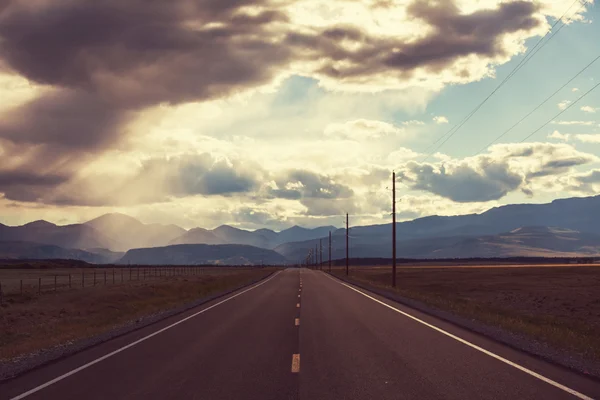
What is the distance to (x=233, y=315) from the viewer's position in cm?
2239

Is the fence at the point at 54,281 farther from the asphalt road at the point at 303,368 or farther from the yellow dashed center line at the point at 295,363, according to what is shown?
the yellow dashed center line at the point at 295,363

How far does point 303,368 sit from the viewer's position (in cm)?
1088

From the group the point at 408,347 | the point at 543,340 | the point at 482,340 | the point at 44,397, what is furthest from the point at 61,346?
the point at 543,340

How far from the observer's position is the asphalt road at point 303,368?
8.86 m

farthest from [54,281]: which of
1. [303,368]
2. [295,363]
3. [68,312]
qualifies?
[303,368]

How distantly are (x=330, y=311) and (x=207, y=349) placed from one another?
10.8 meters

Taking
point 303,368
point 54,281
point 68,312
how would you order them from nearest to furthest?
point 303,368 < point 68,312 < point 54,281

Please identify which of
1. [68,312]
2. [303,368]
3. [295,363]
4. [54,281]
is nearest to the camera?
[303,368]

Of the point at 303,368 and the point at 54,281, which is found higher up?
the point at 303,368

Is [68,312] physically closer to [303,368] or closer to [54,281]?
[303,368]

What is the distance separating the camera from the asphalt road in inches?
349

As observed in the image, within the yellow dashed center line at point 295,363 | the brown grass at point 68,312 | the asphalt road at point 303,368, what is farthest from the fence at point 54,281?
the yellow dashed center line at point 295,363

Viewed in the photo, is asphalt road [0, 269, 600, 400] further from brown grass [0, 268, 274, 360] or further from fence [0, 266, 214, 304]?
fence [0, 266, 214, 304]

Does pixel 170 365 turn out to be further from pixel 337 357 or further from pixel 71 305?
pixel 71 305
